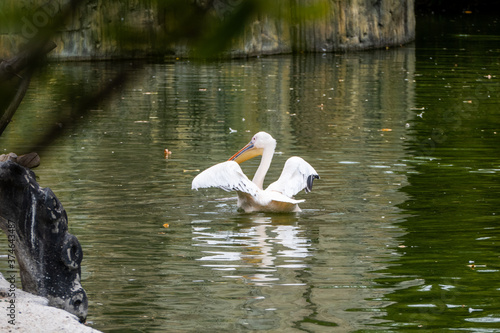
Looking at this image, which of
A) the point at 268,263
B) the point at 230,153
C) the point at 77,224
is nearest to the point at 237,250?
the point at 268,263

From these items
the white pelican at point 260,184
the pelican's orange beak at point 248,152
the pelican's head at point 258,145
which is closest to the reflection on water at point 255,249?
the white pelican at point 260,184

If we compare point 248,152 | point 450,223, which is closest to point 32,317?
point 450,223

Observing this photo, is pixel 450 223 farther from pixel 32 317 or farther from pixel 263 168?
pixel 32 317

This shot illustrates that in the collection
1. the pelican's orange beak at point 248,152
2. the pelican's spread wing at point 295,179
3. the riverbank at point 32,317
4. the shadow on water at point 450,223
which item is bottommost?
the shadow on water at point 450,223

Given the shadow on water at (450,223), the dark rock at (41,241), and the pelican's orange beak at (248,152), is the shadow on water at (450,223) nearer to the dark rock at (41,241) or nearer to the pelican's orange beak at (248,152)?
the pelican's orange beak at (248,152)

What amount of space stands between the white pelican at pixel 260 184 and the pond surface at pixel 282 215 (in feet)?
0.58

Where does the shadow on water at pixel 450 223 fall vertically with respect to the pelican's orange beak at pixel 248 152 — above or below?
below

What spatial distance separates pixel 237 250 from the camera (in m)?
6.52

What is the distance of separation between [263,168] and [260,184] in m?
0.23

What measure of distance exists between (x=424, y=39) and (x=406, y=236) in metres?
22.9

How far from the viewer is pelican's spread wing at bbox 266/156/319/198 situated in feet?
25.3

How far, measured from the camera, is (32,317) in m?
4.25

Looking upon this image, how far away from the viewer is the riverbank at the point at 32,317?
4.16 meters

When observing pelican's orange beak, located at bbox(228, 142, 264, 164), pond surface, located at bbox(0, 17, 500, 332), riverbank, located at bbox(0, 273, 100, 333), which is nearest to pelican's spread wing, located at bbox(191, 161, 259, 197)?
pond surface, located at bbox(0, 17, 500, 332)
